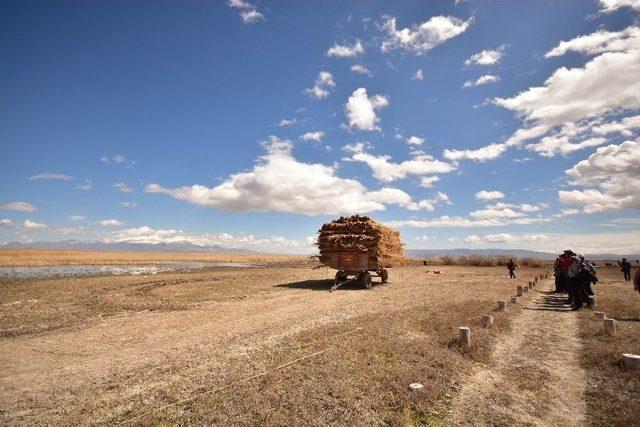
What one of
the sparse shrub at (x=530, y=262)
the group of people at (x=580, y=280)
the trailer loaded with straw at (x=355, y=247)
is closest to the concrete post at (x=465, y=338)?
the group of people at (x=580, y=280)

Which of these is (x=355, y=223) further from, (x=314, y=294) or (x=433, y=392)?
(x=433, y=392)

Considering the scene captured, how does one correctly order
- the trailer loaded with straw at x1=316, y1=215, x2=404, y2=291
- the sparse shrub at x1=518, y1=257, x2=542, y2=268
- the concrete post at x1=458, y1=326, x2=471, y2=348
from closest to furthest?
the concrete post at x1=458, y1=326, x2=471, y2=348 → the trailer loaded with straw at x1=316, y1=215, x2=404, y2=291 → the sparse shrub at x1=518, y1=257, x2=542, y2=268

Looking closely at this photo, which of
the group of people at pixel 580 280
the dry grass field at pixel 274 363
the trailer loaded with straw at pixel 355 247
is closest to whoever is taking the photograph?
the dry grass field at pixel 274 363

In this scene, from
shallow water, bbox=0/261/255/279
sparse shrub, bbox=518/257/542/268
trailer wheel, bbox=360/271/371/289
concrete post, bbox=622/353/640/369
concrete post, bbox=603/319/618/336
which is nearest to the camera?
concrete post, bbox=622/353/640/369

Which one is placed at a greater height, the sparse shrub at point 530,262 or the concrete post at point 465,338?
the sparse shrub at point 530,262

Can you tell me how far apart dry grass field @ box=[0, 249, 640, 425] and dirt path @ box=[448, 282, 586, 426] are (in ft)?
0.23

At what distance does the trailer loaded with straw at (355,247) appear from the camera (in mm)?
21656

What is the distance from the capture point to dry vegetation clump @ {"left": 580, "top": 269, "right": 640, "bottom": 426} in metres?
5.92

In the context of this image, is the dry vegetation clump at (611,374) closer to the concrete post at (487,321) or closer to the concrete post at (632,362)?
the concrete post at (632,362)

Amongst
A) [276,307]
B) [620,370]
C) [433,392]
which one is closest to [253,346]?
[433,392]

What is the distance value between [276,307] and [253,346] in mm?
5685

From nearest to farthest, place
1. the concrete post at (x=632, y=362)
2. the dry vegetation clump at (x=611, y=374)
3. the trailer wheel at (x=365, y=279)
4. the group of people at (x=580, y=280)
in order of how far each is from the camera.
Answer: the dry vegetation clump at (x=611, y=374), the concrete post at (x=632, y=362), the group of people at (x=580, y=280), the trailer wheel at (x=365, y=279)

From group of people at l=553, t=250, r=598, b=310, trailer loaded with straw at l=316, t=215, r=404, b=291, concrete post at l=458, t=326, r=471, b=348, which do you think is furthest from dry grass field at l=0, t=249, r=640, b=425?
trailer loaded with straw at l=316, t=215, r=404, b=291

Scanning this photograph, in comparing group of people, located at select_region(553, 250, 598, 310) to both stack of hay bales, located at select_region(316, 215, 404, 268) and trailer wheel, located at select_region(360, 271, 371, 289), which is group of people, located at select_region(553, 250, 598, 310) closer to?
stack of hay bales, located at select_region(316, 215, 404, 268)
